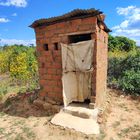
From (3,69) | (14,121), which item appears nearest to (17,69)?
(3,69)

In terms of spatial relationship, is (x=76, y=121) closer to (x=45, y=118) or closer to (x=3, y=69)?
(x=45, y=118)

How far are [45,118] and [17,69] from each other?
6.64 m

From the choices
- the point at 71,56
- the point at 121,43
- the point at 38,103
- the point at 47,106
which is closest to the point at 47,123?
the point at 47,106

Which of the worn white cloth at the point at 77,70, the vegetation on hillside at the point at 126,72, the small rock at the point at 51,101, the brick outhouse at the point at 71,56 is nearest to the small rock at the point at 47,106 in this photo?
the small rock at the point at 51,101

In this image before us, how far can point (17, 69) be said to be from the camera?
1161cm

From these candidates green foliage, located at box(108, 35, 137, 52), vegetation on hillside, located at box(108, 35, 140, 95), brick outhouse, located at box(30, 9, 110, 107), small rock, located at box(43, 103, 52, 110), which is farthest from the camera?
green foliage, located at box(108, 35, 137, 52)

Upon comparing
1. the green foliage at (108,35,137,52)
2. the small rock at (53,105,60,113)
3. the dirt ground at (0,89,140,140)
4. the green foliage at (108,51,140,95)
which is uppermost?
the green foliage at (108,35,137,52)

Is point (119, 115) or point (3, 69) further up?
point (3, 69)

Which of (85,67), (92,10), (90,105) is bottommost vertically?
(90,105)

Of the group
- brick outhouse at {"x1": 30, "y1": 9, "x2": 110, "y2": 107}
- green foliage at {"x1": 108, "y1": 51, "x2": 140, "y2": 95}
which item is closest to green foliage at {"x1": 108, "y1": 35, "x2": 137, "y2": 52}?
green foliage at {"x1": 108, "y1": 51, "x2": 140, "y2": 95}

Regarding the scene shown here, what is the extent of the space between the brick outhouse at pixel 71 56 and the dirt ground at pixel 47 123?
28.5 inches

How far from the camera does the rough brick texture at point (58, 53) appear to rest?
5270 mm

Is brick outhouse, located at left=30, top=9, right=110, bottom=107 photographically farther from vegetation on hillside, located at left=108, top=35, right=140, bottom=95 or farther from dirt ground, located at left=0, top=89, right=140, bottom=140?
vegetation on hillside, located at left=108, top=35, right=140, bottom=95

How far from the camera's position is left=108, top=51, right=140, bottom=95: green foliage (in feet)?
27.0
